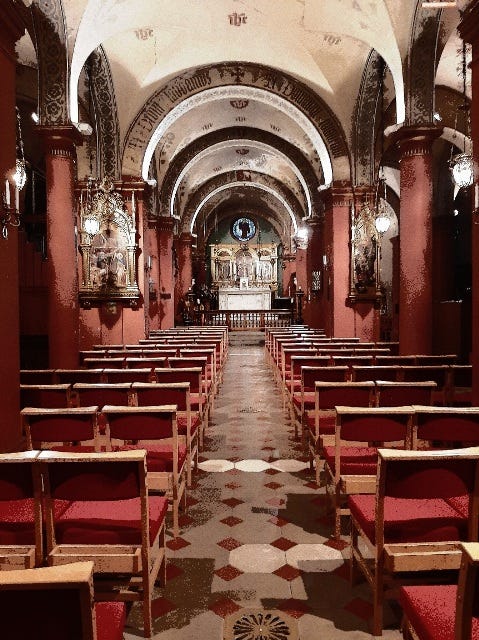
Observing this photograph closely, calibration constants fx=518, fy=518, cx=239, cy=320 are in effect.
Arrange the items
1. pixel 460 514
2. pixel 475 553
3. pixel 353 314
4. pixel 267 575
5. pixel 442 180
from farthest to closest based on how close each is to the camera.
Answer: pixel 442 180
pixel 353 314
pixel 267 575
pixel 460 514
pixel 475 553

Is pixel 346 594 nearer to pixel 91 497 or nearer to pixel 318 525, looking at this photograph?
pixel 318 525

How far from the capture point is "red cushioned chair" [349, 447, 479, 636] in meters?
2.22

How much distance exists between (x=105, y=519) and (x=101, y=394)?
68.4 inches

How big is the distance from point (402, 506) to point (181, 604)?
130 centimetres

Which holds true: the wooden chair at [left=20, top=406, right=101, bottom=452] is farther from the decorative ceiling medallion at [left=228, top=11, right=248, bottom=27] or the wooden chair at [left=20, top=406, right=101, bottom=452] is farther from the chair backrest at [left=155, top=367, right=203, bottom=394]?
the decorative ceiling medallion at [left=228, top=11, right=248, bottom=27]

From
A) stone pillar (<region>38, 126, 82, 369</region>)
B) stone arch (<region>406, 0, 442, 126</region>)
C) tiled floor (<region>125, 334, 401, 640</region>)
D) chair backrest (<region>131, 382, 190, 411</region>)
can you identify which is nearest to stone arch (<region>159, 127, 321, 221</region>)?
stone arch (<region>406, 0, 442, 126</region>)

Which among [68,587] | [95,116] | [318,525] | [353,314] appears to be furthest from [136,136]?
[68,587]

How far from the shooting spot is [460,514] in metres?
2.56

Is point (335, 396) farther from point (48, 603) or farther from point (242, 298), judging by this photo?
point (242, 298)

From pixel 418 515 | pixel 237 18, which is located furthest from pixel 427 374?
pixel 237 18

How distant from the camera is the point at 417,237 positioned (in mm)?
8484

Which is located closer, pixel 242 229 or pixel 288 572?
pixel 288 572

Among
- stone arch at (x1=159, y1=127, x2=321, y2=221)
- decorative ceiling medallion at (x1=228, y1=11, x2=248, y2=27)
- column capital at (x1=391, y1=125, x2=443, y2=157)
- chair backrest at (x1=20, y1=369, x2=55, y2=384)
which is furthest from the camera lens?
stone arch at (x1=159, y1=127, x2=321, y2=221)

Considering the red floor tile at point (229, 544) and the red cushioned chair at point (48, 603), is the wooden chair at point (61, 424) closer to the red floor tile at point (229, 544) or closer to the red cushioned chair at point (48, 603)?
the red floor tile at point (229, 544)
